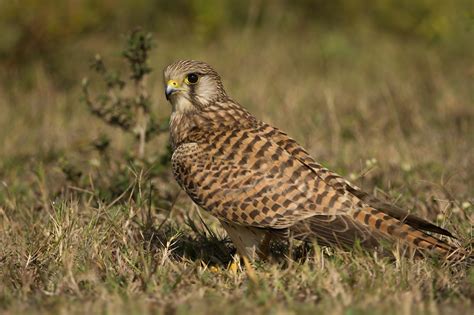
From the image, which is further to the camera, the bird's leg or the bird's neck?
the bird's neck

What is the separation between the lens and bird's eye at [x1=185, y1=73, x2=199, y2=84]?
4.88m

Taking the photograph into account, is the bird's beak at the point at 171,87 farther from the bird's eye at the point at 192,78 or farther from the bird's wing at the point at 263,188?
the bird's wing at the point at 263,188

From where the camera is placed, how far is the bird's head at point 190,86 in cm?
484

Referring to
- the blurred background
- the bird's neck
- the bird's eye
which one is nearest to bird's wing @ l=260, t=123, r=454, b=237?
the bird's neck

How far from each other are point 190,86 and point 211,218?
106 centimetres

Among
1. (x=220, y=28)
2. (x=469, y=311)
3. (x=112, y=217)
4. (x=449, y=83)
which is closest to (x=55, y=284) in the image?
(x=112, y=217)

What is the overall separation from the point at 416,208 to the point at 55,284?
103 inches

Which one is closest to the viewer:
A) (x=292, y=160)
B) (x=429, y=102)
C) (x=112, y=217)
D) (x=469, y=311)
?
(x=469, y=311)

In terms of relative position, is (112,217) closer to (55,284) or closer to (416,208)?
(55,284)

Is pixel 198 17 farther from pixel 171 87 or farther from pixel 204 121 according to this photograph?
pixel 204 121

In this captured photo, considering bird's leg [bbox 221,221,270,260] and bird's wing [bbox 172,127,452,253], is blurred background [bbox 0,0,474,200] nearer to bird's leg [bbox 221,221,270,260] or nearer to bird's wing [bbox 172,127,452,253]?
bird's wing [bbox 172,127,452,253]

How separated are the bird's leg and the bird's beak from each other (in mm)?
912

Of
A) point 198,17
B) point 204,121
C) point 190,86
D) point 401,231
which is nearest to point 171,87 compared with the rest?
point 190,86

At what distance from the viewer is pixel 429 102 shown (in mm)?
8406
